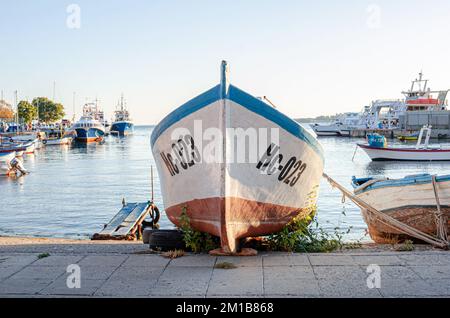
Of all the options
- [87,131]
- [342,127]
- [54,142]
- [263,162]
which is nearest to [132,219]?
[263,162]

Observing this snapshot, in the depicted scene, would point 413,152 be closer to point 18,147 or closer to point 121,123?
point 18,147

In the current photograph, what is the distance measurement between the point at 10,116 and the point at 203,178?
126m

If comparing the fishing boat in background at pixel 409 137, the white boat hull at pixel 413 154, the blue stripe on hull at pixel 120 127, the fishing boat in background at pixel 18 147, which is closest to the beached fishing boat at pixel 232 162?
the white boat hull at pixel 413 154

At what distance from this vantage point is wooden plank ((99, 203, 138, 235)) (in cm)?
1414

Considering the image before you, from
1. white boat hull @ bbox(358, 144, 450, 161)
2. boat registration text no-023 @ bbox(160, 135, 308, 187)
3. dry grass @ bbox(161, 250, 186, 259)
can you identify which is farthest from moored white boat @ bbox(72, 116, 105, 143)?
dry grass @ bbox(161, 250, 186, 259)

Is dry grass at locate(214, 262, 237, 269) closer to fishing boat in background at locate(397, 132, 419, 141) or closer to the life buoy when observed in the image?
the life buoy

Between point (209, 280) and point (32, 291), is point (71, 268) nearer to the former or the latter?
point (32, 291)

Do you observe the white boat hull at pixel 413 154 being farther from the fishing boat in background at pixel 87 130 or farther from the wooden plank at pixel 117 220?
the fishing boat in background at pixel 87 130

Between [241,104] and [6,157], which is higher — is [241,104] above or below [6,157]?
above

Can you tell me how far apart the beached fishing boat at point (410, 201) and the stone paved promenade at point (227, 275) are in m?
2.40

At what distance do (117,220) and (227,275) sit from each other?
9.94 m

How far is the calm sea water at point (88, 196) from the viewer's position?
18.5 m

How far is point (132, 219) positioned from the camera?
51.2ft

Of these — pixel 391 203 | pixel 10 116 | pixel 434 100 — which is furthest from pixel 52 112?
pixel 391 203
